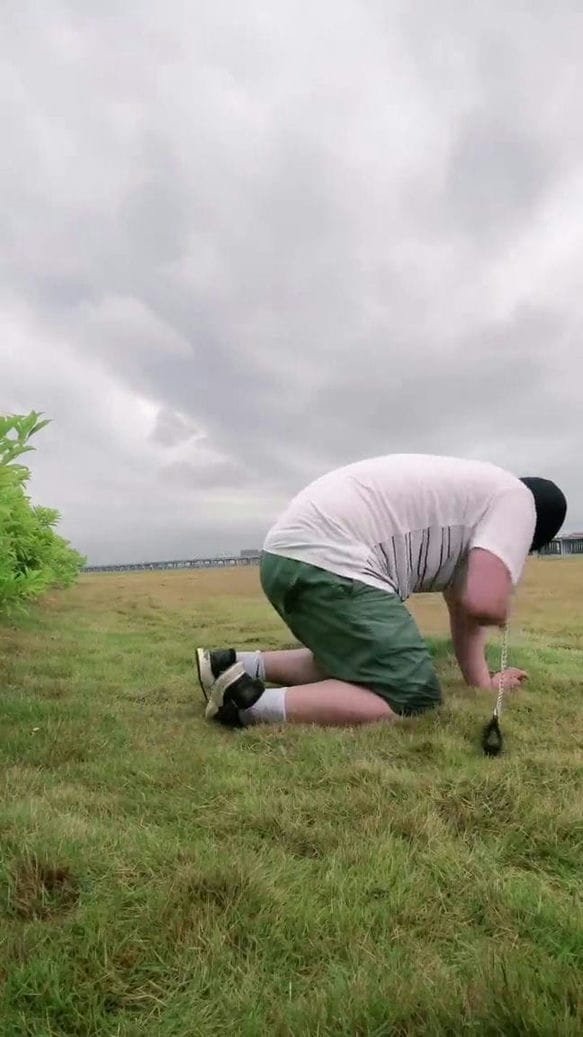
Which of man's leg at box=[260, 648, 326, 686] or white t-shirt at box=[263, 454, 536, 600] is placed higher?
white t-shirt at box=[263, 454, 536, 600]

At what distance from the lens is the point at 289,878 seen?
5.14 ft

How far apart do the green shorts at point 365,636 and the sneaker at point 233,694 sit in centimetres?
37

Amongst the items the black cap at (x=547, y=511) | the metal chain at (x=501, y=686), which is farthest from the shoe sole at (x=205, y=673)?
the black cap at (x=547, y=511)

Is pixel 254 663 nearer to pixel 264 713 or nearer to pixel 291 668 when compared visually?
pixel 291 668

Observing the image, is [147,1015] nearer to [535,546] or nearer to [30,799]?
[30,799]

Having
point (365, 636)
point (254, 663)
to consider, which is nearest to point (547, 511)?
point (365, 636)

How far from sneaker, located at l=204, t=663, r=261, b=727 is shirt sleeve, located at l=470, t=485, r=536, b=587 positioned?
1093 mm

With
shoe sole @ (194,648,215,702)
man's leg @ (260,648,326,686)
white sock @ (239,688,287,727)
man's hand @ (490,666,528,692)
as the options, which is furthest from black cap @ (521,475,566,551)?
shoe sole @ (194,648,215,702)

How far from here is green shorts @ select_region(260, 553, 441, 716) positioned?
9.76ft

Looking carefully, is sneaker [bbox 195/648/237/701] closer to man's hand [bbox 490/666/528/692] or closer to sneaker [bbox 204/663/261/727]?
sneaker [bbox 204/663/261/727]

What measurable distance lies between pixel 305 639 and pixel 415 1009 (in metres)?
2.17

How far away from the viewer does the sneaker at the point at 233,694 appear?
2955mm

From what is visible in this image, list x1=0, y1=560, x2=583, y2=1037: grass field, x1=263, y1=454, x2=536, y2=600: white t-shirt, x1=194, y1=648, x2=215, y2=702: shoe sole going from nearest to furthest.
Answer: x1=0, y1=560, x2=583, y2=1037: grass field < x1=263, y1=454, x2=536, y2=600: white t-shirt < x1=194, y1=648, x2=215, y2=702: shoe sole

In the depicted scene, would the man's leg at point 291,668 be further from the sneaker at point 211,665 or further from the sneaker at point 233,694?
the sneaker at point 233,694
